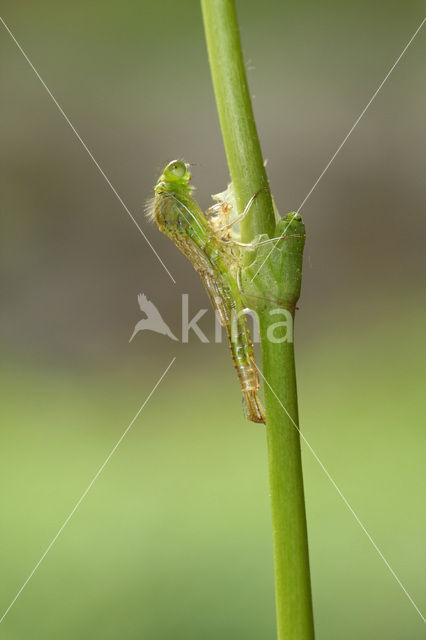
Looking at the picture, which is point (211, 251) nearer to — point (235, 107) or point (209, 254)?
point (209, 254)

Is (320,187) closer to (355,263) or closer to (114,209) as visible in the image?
(355,263)

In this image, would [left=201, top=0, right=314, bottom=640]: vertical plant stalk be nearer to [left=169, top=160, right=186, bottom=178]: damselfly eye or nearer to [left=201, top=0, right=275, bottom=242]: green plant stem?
A: [left=201, top=0, right=275, bottom=242]: green plant stem

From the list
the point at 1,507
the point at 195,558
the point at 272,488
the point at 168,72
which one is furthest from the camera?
the point at 168,72

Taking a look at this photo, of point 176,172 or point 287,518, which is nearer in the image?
point 287,518

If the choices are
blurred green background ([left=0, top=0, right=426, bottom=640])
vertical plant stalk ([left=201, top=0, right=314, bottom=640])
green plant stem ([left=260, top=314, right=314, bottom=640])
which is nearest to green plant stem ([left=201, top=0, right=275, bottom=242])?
vertical plant stalk ([left=201, top=0, right=314, bottom=640])

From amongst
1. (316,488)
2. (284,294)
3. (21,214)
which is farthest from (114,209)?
(284,294)

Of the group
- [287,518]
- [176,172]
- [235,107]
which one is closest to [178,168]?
[176,172]

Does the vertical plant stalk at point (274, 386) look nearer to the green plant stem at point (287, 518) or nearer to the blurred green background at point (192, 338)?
the green plant stem at point (287, 518)
